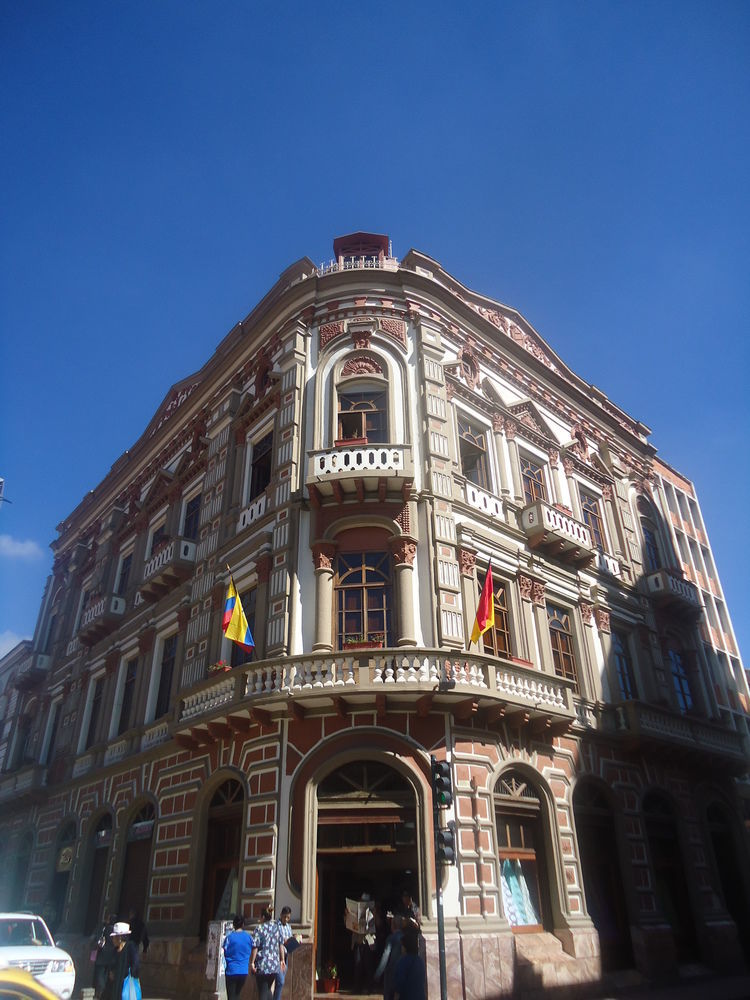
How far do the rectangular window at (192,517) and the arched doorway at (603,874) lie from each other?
14.8m

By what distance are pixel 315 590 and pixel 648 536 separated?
17.1 meters

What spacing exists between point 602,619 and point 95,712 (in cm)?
1892

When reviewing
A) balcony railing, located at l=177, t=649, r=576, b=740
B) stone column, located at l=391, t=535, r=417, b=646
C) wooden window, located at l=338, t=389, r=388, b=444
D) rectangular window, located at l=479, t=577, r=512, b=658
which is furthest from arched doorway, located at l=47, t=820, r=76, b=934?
wooden window, located at l=338, t=389, r=388, b=444

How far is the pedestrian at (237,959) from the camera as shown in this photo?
11.8 metres

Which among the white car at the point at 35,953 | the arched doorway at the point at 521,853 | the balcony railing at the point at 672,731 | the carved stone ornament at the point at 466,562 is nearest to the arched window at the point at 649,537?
the balcony railing at the point at 672,731

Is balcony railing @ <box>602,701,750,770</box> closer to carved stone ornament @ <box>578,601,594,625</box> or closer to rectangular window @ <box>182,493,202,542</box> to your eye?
carved stone ornament @ <box>578,601,594,625</box>

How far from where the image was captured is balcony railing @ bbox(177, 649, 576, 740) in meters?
15.4

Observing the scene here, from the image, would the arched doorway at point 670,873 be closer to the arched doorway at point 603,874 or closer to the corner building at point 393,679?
the corner building at point 393,679

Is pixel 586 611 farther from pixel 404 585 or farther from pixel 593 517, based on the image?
pixel 404 585

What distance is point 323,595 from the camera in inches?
691

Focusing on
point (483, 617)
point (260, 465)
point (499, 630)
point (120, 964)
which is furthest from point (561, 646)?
point (120, 964)

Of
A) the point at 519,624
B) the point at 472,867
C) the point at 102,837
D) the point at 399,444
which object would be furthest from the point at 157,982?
the point at 399,444

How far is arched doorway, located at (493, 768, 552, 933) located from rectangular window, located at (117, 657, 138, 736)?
1339cm

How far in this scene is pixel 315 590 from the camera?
58.3 ft
